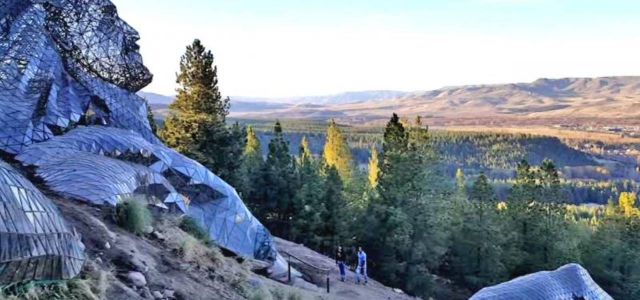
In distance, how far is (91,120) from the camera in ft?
73.2

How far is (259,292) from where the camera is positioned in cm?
1289

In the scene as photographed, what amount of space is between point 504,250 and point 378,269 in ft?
26.1

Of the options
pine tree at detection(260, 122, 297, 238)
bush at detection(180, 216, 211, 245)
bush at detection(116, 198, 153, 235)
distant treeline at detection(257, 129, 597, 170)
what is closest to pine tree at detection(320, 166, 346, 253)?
pine tree at detection(260, 122, 297, 238)

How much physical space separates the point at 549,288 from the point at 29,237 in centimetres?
1548

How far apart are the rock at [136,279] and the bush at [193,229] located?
5.99 meters

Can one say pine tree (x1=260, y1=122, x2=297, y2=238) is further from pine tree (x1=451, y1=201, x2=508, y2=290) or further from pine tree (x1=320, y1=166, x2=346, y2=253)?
pine tree (x1=451, y1=201, x2=508, y2=290)

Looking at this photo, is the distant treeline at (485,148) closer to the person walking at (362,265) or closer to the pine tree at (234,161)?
the pine tree at (234,161)

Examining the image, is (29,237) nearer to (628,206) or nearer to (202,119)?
(202,119)

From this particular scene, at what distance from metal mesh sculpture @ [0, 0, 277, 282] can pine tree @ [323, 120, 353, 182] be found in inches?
991

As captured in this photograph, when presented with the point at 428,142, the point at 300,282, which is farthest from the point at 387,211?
the point at 300,282

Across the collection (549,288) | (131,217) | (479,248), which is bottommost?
(479,248)

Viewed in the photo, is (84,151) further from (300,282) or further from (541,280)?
(541,280)

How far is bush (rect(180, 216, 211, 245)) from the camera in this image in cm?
1709

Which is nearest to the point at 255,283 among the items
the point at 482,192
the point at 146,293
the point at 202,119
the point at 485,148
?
the point at 146,293
